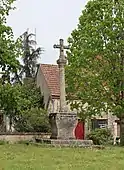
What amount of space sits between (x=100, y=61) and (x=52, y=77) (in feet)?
44.7

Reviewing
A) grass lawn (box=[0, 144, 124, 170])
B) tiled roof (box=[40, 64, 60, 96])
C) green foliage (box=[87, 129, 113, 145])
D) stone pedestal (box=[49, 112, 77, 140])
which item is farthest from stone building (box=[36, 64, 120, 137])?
grass lawn (box=[0, 144, 124, 170])

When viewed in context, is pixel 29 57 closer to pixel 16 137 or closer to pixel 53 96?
pixel 53 96

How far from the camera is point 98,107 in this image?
28656 mm

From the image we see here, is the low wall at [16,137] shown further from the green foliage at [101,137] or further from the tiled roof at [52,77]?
the tiled roof at [52,77]

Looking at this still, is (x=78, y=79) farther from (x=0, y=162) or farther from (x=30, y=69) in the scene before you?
(x=30, y=69)

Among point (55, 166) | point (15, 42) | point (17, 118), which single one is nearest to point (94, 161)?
point (55, 166)

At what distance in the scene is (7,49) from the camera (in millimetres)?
22719

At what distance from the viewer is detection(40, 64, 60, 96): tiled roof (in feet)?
133

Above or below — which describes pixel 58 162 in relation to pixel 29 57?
below

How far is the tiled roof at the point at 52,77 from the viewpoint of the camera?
133ft

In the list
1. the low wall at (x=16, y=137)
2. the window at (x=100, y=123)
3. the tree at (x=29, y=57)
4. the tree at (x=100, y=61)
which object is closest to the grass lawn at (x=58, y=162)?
the low wall at (x=16, y=137)

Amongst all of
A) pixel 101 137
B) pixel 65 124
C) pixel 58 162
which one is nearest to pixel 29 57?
pixel 101 137

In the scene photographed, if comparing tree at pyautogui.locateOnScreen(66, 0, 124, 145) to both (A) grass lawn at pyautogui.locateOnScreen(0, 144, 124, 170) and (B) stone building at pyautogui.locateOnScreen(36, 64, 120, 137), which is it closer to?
(B) stone building at pyautogui.locateOnScreen(36, 64, 120, 137)

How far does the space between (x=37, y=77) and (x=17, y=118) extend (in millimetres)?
14767
